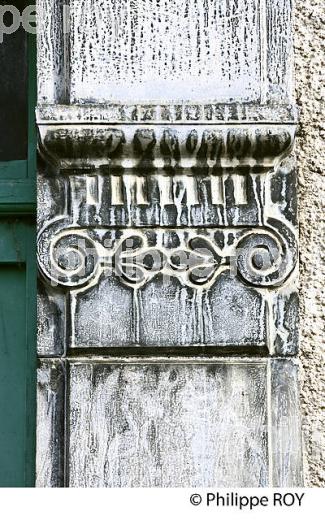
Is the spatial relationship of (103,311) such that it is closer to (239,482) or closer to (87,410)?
(87,410)

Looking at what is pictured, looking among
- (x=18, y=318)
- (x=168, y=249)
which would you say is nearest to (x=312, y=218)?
(x=168, y=249)

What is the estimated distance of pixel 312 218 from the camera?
83.3 inches

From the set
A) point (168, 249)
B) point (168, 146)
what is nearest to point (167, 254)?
point (168, 249)

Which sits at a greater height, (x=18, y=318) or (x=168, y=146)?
(x=168, y=146)

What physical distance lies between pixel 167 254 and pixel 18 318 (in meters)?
0.39

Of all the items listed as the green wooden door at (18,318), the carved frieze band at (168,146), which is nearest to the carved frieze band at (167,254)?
the carved frieze band at (168,146)

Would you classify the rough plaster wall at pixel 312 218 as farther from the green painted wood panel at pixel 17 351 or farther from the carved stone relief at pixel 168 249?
the green painted wood panel at pixel 17 351

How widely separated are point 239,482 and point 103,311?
0.39 metres

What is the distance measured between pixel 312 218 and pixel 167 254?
0.94 ft

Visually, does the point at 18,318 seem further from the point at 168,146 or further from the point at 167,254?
the point at 168,146

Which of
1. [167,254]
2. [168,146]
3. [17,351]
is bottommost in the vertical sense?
[17,351]

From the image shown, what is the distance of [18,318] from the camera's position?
89.3 inches

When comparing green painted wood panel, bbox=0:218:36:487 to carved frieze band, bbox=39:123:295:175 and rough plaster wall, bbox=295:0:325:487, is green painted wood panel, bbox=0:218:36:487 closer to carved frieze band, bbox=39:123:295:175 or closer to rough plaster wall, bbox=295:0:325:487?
carved frieze band, bbox=39:123:295:175

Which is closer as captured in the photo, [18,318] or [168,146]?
[168,146]
